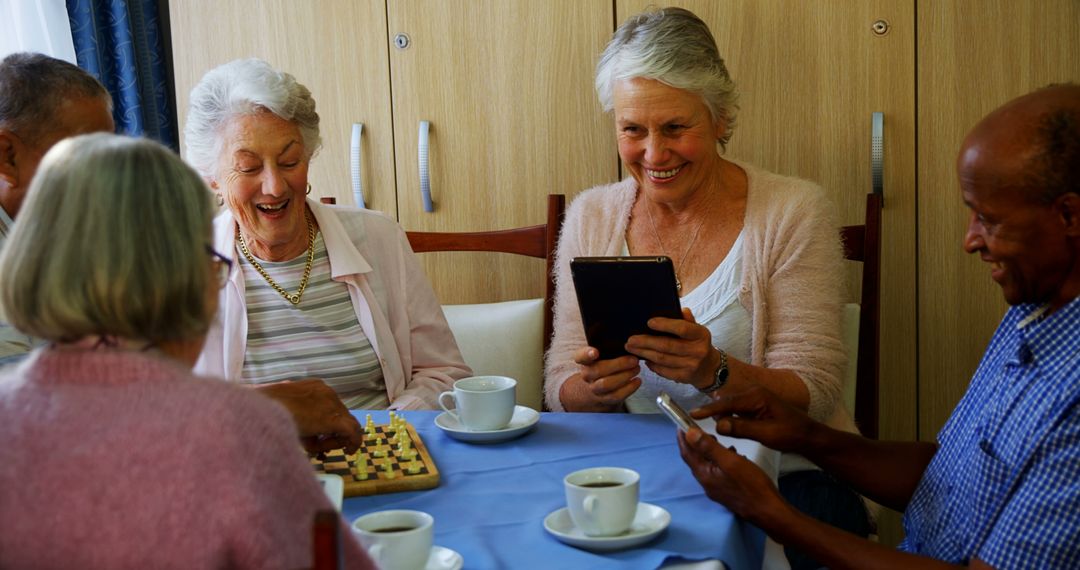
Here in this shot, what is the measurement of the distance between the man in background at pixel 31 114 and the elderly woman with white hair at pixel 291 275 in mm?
349

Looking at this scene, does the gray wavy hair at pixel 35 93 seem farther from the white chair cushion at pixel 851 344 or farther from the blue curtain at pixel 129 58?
the white chair cushion at pixel 851 344

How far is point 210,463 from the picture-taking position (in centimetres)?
76

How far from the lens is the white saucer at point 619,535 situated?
1.09 meters

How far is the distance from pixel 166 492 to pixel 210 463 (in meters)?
0.04

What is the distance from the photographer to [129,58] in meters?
2.94

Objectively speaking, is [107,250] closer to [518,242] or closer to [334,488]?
[334,488]

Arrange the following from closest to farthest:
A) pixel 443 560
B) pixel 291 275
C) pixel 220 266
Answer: pixel 220 266 < pixel 443 560 < pixel 291 275

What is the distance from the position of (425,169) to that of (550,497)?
5.06ft

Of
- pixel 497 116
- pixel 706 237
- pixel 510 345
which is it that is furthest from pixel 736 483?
pixel 497 116

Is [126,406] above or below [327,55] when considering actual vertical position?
below

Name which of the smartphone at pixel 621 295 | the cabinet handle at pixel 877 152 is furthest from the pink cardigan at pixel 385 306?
the cabinet handle at pixel 877 152

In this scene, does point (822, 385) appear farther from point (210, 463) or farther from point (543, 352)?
point (210, 463)

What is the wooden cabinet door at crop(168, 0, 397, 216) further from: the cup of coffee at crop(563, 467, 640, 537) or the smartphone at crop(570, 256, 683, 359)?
the cup of coffee at crop(563, 467, 640, 537)

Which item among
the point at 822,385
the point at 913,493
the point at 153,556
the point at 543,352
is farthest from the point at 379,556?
the point at 543,352
